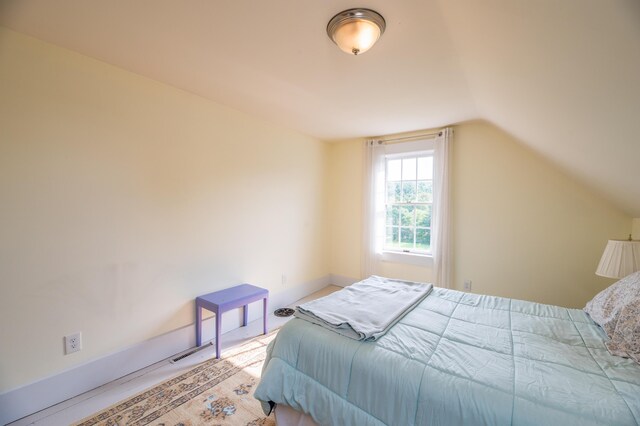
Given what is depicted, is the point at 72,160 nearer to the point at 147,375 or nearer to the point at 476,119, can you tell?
the point at 147,375

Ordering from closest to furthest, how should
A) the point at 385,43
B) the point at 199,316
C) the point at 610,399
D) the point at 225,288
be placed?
1. the point at 610,399
2. the point at 385,43
3. the point at 199,316
4. the point at 225,288

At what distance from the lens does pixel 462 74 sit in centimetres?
→ 208

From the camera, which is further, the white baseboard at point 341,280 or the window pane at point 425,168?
the white baseboard at point 341,280

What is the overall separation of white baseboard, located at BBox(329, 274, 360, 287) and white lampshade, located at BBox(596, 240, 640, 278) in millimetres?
2864

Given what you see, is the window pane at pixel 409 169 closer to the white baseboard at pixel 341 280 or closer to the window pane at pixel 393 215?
the window pane at pixel 393 215

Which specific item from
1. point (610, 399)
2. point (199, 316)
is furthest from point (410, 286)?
point (199, 316)

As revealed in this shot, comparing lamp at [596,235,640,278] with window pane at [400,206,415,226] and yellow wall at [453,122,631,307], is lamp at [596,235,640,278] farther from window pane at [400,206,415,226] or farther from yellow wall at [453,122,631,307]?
window pane at [400,206,415,226]

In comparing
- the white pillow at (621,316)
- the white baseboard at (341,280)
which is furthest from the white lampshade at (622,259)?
the white baseboard at (341,280)

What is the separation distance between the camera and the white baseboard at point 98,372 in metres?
1.71

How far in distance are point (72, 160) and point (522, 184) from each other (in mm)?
4208

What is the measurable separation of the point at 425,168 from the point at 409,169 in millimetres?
224

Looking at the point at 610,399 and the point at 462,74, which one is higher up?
the point at 462,74

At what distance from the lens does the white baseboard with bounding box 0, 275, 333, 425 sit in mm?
1712

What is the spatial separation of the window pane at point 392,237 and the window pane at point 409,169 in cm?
77
